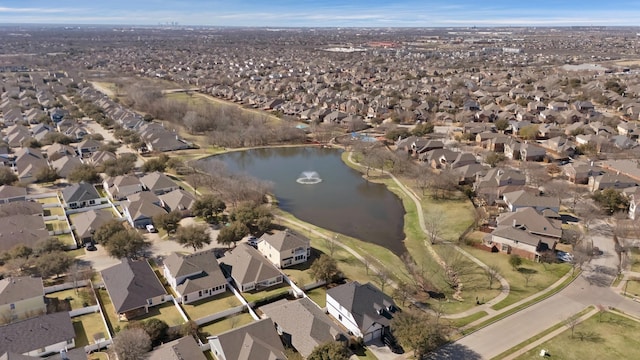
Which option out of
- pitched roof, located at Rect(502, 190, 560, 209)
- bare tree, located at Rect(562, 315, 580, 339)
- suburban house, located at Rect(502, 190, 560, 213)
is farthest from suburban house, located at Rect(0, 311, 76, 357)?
pitched roof, located at Rect(502, 190, 560, 209)

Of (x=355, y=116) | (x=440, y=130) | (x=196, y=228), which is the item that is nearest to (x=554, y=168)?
(x=440, y=130)

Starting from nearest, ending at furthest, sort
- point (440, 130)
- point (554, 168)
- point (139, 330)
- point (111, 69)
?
point (139, 330), point (554, 168), point (440, 130), point (111, 69)

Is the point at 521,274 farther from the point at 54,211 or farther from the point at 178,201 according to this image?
the point at 54,211

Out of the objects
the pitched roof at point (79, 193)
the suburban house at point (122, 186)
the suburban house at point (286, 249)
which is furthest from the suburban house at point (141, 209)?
the suburban house at point (286, 249)

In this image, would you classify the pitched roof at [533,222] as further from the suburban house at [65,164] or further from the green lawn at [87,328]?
the suburban house at [65,164]

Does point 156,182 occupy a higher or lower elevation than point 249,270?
higher

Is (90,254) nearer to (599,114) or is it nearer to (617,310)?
(617,310)

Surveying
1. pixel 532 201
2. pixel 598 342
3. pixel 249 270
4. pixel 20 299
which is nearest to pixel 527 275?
pixel 598 342
